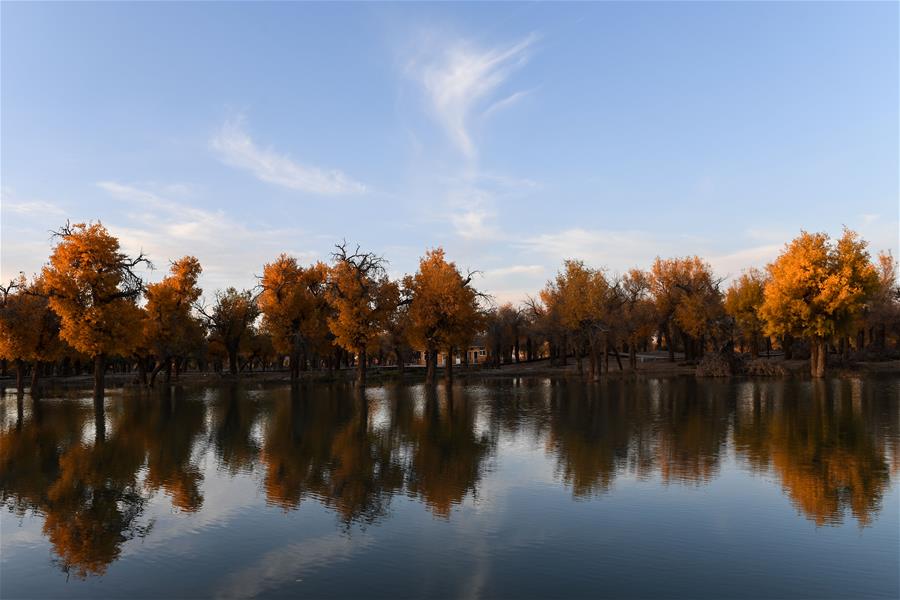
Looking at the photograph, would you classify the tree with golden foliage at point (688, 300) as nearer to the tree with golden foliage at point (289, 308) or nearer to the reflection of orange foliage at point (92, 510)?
the tree with golden foliage at point (289, 308)

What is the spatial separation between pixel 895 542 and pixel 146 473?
64.8 feet

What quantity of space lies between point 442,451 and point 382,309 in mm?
46208

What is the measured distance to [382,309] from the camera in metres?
68.1

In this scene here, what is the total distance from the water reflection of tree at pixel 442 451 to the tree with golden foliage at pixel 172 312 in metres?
40.6

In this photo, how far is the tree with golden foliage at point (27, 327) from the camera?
179 ft

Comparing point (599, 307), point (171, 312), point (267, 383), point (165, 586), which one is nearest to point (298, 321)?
point (267, 383)

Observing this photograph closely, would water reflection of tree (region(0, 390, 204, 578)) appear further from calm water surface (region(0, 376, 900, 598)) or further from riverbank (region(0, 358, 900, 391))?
riverbank (region(0, 358, 900, 391))

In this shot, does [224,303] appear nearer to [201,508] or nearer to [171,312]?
[171,312]

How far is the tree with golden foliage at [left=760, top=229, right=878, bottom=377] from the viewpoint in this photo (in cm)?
6266

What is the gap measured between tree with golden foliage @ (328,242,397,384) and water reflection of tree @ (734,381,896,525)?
4011cm

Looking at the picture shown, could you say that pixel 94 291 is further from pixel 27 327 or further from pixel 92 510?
pixel 92 510

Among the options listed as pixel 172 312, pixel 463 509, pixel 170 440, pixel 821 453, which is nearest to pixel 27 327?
pixel 172 312

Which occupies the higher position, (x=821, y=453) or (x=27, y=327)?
(x=27, y=327)

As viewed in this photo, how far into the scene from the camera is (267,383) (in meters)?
75.7
